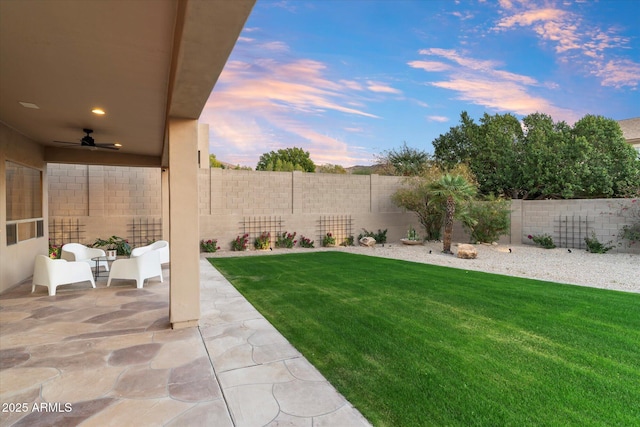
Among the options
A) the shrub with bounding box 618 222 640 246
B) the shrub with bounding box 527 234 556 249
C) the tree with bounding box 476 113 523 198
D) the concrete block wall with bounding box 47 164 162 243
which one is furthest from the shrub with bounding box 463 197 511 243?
the concrete block wall with bounding box 47 164 162 243

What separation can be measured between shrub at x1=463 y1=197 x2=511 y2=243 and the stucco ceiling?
10298 millimetres

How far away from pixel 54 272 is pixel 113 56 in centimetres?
404

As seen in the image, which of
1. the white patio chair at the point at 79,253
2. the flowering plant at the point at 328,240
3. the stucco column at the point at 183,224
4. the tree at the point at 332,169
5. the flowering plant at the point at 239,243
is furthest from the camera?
the tree at the point at 332,169

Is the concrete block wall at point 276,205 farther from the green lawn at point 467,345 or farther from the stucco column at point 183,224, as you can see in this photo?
the stucco column at point 183,224

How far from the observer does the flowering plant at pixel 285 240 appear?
1128 centimetres

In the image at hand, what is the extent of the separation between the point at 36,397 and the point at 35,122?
440 cm

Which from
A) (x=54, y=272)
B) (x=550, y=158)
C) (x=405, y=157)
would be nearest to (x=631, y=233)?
(x=550, y=158)

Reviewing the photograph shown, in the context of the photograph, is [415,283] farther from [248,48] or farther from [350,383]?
[248,48]

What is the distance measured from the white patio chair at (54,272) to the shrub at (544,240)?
40.9 ft

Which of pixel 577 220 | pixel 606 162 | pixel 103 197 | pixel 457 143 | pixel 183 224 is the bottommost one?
pixel 577 220

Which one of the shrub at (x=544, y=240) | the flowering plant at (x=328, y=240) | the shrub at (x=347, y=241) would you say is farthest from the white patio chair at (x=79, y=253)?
→ the shrub at (x=544, y=240)

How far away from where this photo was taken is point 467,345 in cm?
314

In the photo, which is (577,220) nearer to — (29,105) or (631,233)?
(631,233)

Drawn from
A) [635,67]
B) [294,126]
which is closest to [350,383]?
[294,126]
